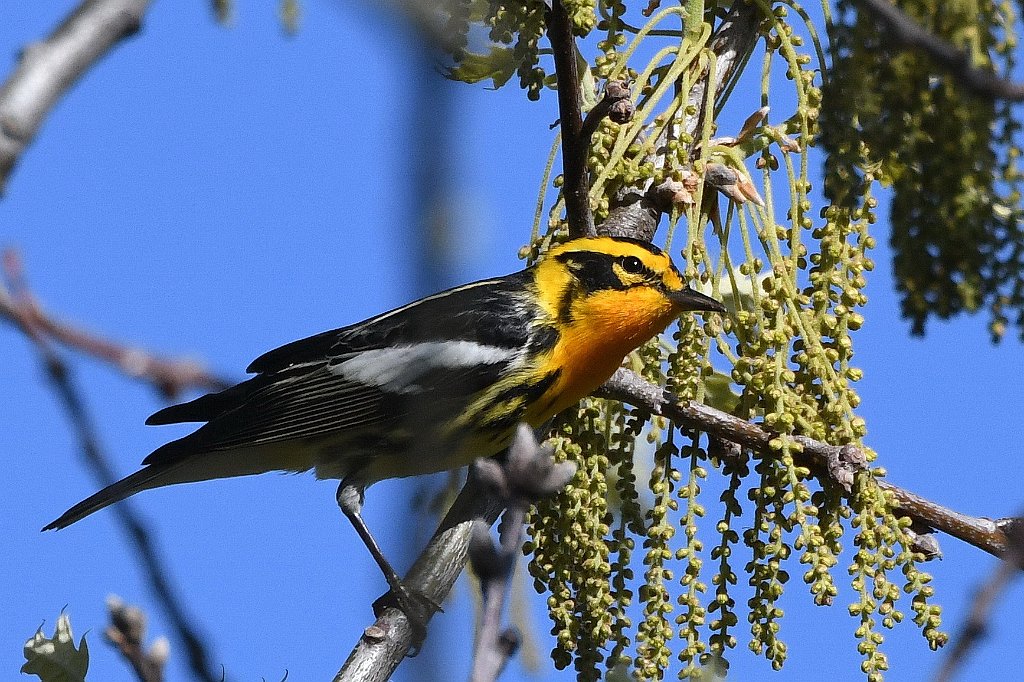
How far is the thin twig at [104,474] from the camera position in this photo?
0.89 metres

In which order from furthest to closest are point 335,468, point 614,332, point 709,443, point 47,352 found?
point 335,468, point 614,332, point 709,443, point 47,352

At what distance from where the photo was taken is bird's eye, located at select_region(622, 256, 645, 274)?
3.76 m

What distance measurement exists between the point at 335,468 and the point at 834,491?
1923 millimetres

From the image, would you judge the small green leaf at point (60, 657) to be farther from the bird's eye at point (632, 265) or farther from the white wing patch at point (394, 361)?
the bird's eye at point (632, 265)

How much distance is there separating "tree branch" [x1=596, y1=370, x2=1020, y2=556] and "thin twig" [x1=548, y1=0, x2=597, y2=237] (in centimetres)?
56

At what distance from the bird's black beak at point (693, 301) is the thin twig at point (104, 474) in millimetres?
2624

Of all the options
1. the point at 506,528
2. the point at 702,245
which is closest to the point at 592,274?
the point at 702,245

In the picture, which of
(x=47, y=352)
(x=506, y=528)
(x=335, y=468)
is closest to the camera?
(x=47, y=352)

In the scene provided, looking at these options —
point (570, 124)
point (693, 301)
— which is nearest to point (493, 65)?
point (570, 124)

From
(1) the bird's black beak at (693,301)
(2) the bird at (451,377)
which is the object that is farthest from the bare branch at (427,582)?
(1) the bird's black beak at (693,301)

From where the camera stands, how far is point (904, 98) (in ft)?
5.78

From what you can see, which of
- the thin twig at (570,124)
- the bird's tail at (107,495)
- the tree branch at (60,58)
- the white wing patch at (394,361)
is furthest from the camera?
the bird's tail at (107,495)

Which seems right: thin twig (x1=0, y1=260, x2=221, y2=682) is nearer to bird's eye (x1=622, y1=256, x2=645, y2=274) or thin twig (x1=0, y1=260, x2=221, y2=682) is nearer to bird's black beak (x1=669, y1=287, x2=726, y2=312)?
bird's black beak (x1=669, y1=287, x2=726, y2=312)

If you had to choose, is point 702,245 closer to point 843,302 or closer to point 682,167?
point 682,167
